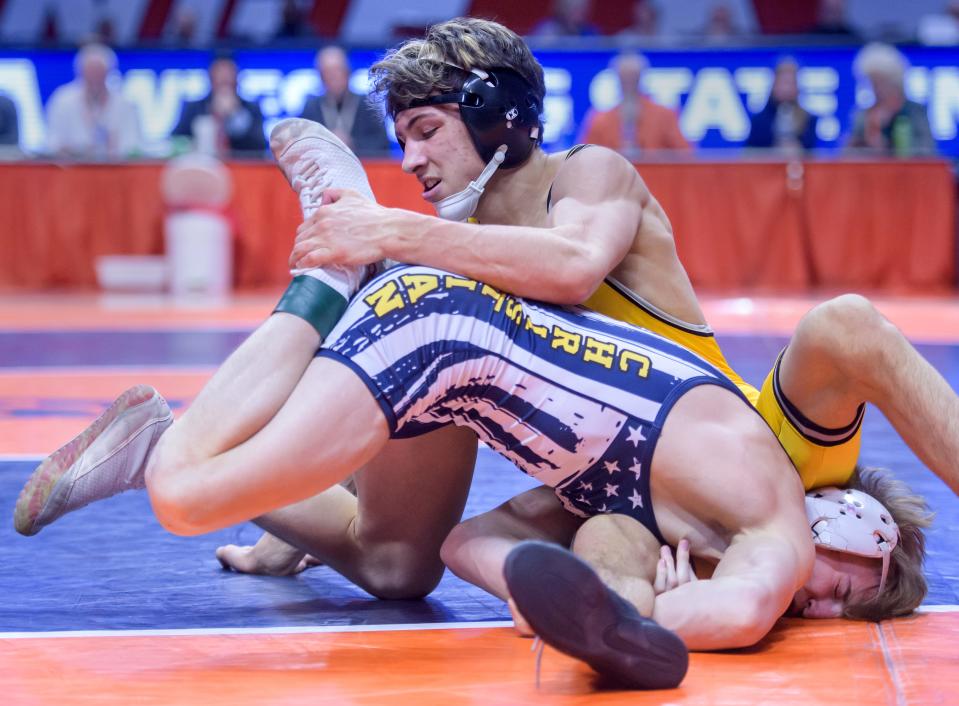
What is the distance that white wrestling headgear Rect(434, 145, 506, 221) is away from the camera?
3.38m

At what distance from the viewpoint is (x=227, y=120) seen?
11.9 metres

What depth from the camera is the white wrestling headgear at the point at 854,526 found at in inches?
116

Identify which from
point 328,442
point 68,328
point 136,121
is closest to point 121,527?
point 328,442

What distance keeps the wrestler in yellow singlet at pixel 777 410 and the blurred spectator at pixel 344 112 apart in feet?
27.2

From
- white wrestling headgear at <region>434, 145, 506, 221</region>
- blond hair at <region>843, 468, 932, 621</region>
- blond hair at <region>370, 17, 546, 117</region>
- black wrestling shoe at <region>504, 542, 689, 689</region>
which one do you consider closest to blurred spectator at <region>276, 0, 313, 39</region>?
blond hair at <region>370, 17, 546, 117</region>

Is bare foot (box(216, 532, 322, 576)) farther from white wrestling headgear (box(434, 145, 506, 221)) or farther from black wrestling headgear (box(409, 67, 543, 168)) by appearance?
black wrestling headgear (box(409, 67, 543, 168))

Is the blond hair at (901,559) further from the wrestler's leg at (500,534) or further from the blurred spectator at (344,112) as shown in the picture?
the blurred spectator at (344,112)

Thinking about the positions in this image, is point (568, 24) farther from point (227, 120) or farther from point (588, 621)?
point (588, 621)

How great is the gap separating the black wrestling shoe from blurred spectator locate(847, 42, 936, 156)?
31.3 feet

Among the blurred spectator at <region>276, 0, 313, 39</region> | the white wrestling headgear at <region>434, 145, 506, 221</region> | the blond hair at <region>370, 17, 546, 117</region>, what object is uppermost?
the blurred spectator at <region>276, 0, 313, 39</region>

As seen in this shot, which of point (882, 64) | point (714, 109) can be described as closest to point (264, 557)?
point (882, 64)

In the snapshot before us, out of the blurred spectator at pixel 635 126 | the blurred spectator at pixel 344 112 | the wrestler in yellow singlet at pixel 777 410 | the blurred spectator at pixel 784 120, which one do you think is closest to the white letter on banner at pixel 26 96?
the blurred spectator at pixel 344 112

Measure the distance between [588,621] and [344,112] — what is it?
9.56 meters

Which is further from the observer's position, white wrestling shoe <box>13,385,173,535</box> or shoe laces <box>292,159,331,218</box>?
shoe laces <box>292,159,331,218</box>
